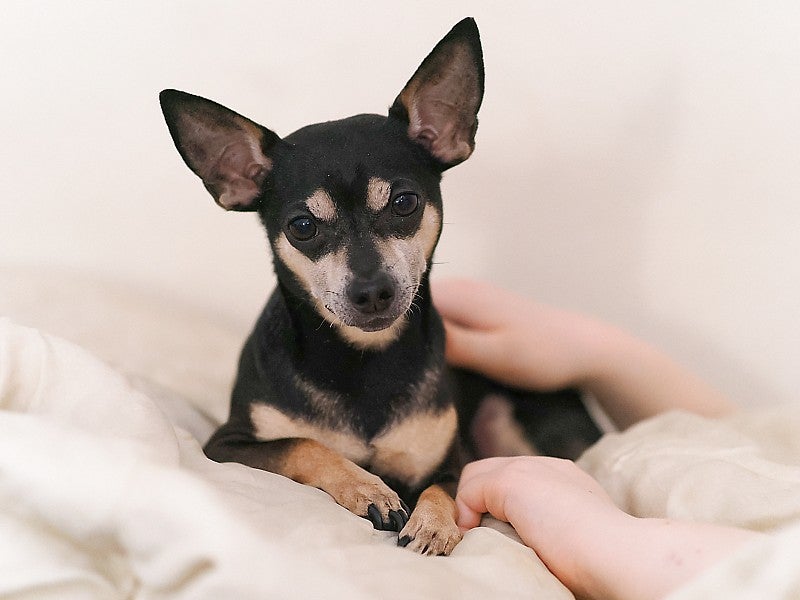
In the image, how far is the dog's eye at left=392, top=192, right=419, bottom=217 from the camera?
150 cm

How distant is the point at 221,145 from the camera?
1531mm

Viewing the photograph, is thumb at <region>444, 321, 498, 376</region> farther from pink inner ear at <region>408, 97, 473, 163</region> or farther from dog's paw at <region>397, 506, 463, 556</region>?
dog's paw at <region>397, 506, 463, 556</region>

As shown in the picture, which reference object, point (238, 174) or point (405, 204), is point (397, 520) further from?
point (238, 174)

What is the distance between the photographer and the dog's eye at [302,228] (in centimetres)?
149

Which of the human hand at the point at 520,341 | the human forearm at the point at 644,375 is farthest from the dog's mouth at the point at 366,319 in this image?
the human forearm at the point at 644,375

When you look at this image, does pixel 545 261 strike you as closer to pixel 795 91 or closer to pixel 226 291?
pixel 795 91

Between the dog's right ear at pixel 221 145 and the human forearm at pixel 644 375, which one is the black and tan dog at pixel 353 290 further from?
the human forearm at pixel 644 375

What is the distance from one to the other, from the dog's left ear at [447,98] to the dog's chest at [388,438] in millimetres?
515

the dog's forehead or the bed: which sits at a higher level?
the dog's forehead

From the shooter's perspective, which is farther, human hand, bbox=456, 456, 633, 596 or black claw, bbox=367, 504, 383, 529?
black claw, bbox=367, 504, 383, 529

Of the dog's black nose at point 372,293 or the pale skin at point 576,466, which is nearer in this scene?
the pale skin at point 576,466

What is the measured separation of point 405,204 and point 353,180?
0.11m

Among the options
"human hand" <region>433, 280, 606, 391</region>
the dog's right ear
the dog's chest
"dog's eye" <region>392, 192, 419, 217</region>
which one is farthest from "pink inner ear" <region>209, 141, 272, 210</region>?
"human hand" <region>433, 280, 606, 391</region>

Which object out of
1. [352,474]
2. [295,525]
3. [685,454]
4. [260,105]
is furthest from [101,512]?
[260,105]
